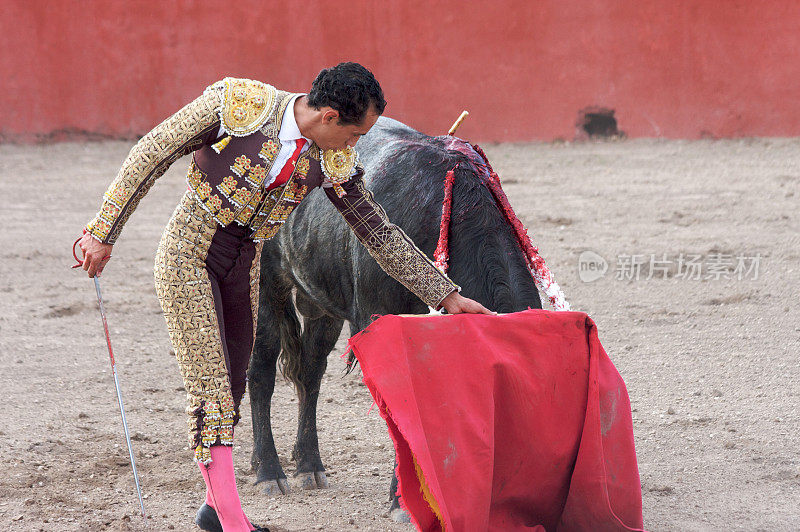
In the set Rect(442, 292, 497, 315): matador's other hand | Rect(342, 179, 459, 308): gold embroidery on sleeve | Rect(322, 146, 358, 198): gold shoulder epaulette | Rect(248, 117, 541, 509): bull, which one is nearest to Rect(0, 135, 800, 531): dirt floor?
Rect(248, 117, 541, 509): bull

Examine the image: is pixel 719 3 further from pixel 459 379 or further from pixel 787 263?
pixel 459 379

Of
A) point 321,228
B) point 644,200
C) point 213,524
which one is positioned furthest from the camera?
point 644,200

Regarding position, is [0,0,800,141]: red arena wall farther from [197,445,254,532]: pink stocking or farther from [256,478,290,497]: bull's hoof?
[197,445,254,532]: pink stocking

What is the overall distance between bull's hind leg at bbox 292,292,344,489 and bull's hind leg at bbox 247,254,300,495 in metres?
0.07

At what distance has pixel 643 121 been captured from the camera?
10.1 m

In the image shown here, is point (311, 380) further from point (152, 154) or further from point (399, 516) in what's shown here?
point (152, 154)

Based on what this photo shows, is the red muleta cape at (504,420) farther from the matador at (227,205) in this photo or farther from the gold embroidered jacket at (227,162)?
the gold embroidered jacket at (227,162)

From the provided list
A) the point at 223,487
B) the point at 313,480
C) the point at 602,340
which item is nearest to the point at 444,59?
the point at 602,340

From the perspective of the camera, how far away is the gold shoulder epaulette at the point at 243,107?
237 centimetres

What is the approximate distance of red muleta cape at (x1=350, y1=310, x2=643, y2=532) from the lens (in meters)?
2.31

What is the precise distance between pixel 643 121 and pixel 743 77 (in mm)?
1077

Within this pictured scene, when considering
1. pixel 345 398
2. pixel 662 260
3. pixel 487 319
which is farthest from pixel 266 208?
pixel 662 260

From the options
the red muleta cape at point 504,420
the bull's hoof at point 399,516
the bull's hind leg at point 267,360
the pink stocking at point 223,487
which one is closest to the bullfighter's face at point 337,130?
the red muleta cape at point 504,420

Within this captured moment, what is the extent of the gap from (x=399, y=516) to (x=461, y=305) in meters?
0.88
